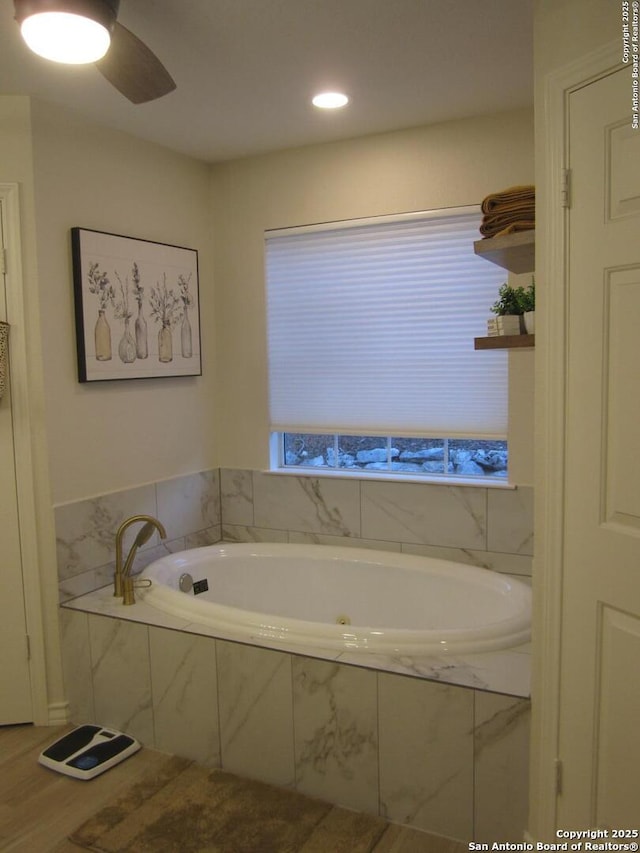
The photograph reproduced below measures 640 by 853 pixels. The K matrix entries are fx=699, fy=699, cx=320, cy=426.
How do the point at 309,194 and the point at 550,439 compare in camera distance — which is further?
the point at 309,194

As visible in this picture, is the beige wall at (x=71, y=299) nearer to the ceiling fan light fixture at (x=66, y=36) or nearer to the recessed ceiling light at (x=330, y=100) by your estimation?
the recessed ceiling light at (x=330, y=100)

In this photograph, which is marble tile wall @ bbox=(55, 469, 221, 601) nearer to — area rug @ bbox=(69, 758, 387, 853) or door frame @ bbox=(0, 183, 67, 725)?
door frame @ bbox=(0, 183, 67, 725)

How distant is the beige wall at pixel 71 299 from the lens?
2877 millimetres

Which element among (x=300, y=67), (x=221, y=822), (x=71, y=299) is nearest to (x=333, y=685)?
(x=221, y=822)

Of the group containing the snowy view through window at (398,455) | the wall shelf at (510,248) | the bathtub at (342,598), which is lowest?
the bathtub at (342,598)

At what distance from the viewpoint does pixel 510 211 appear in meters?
2.24

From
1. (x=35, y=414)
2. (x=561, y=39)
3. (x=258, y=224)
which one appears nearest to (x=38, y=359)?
(x=35, y=414)

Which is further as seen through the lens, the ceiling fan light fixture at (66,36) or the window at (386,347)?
the window at (386,347)

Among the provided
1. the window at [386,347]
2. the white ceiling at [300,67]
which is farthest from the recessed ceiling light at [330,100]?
the window at [386,347]

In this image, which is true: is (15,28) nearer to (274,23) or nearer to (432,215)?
(274,23)

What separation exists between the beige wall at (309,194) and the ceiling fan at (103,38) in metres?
1.51

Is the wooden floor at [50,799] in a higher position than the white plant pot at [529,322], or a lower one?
lower

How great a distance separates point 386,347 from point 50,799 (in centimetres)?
234

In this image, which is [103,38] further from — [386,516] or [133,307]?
[386,516]
